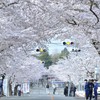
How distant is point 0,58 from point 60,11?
9.94 meters

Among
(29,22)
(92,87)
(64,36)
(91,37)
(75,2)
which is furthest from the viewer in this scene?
(92,87)

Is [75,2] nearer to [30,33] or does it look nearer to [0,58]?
[30,33]

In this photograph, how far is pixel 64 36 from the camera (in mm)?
29281

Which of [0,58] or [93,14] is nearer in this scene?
[93,14]

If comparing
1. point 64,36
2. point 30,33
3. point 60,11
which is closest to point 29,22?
point 30,33

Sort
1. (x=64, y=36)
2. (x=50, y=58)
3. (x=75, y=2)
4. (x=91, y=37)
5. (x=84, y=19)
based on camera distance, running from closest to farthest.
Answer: (x=75, y=2), (x=84, y=19), (x=91, y=37), (x=64, y=36), (x=50, y=58)

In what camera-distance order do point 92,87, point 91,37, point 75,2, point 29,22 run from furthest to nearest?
point 92,87
point 91,37
point 29,22
point 75,2

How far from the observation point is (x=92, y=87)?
31641mm

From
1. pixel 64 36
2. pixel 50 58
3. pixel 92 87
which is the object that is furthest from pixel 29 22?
pixel 50 58

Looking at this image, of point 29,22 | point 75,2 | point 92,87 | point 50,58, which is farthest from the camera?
point 50,58

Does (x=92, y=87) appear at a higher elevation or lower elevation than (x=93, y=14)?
lower

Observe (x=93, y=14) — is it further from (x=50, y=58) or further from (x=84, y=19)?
(x=50, y=58)

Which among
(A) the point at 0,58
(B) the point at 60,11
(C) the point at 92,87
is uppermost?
(B) the point at 60,11

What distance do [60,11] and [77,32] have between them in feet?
19.2
